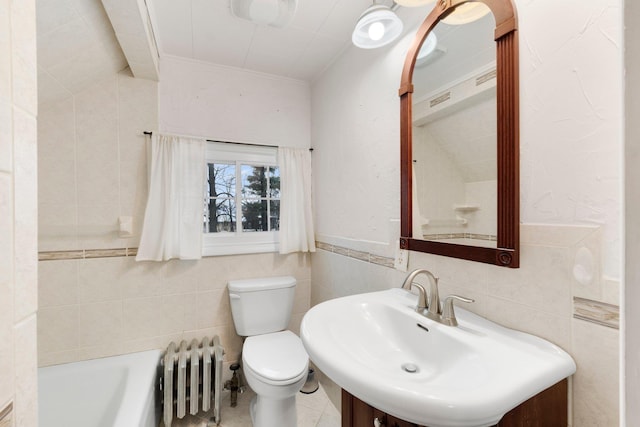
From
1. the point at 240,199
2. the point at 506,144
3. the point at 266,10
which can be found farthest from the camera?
the point at 240,199

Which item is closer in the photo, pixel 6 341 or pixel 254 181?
pixel 6 341

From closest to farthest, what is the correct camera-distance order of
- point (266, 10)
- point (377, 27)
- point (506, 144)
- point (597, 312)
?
point (597, 312), point (506, 144), point (377, 27), point (266, 10)

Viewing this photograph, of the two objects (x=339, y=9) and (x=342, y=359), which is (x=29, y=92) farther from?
(x=339, y=9)

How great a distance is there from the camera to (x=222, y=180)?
2.04 meters

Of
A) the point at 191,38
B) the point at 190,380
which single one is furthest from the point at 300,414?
the point at 191,38

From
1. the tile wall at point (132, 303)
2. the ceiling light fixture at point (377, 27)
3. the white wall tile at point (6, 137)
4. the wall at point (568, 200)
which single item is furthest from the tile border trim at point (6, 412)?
the tile wall at point (132, 303)

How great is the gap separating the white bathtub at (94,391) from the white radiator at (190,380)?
0.08m

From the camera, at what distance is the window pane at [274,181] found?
85.4 inches

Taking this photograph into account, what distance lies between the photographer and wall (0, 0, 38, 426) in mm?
360

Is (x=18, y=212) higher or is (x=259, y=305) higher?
(x=18, y=212)

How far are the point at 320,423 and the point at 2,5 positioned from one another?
203 centimetres

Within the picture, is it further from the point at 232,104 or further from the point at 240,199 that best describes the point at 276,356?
the point at 232,104

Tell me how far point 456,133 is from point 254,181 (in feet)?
4.85

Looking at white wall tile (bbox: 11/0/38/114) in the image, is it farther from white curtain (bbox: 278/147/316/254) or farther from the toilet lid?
white curtain (bbox: 278/147/316/254)
